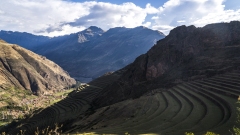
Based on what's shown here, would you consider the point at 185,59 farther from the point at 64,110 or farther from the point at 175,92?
the point at 64,110

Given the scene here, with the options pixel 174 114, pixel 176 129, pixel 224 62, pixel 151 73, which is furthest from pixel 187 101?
pixel 151 73

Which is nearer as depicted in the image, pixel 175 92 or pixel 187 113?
pixel 187 113

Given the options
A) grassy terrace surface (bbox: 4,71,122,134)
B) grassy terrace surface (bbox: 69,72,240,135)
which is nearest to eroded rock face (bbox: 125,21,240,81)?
grassy terrace surface (bbox: 69,72,240,135)

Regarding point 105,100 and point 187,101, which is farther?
point 105,100

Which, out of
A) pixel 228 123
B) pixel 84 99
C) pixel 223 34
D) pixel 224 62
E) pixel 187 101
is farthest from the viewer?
pixel 84 99

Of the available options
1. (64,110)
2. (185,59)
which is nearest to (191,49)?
(185,59)

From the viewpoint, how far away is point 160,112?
5784 cm

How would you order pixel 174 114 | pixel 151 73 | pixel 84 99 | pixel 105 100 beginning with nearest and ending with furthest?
pixel 174 114, pixel 151 73, pixel 105 100, pixel 84 99

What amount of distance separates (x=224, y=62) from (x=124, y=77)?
64.4m

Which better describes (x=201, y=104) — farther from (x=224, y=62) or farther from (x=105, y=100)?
(x=105, y=100)

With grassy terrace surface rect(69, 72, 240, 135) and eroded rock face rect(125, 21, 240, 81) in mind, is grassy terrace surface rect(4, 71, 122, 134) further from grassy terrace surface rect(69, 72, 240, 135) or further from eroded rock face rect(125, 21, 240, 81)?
grassy terrace surface rect(69, 72, 240, 135)

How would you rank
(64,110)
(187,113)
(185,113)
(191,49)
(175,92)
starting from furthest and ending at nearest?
(64,110) → (191,49) → (175,92) → (185,113) → (187,113)

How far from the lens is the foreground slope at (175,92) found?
47.6m

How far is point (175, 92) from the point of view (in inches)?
3041
